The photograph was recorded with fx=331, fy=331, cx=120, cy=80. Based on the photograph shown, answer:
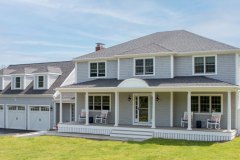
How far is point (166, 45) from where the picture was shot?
78.3ft

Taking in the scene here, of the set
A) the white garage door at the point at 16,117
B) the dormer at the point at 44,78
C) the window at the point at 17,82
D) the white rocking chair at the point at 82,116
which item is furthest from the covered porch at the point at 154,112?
the window at the point at 17,82

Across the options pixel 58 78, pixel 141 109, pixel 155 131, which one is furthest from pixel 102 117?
pixel 58 78

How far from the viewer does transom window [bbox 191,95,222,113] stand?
20797 mm

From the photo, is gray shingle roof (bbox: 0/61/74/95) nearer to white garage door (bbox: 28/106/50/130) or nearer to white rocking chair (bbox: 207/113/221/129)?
white garage door (bbox: 28/106/50/130)

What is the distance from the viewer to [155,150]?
1591 centimetres

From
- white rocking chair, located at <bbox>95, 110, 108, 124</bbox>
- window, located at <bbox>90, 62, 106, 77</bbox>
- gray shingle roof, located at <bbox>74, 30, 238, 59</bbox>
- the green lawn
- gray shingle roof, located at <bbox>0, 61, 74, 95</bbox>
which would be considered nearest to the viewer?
the green lawn

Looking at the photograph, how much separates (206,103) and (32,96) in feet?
49.4

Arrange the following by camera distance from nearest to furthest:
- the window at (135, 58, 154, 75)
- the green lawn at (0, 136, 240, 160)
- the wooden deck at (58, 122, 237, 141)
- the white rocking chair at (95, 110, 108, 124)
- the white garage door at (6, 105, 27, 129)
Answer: the green lawn at (0, 136, 240, 160), the wooden deck at (58, 122, 237, 141), the window at (135, 58, 154, 75), the white rocking chair at (95, 110, 108, 124), the white garage door at (6, 105, 27, 129)

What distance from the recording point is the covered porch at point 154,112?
19.2 m

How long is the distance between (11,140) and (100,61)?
28.7ft

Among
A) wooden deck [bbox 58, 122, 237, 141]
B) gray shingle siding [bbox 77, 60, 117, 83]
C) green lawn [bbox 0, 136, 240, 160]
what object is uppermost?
gray shingle siding [bbox 77, 60, 117, 83]

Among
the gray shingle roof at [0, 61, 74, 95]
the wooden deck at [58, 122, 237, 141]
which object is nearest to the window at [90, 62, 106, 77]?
the wooden deck at [58, 122, 237, 141]

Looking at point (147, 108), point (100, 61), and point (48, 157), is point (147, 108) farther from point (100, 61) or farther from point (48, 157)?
point (48, 157)

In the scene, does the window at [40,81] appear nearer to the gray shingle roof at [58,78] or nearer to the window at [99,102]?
the gray shingle roof at [58,78]
